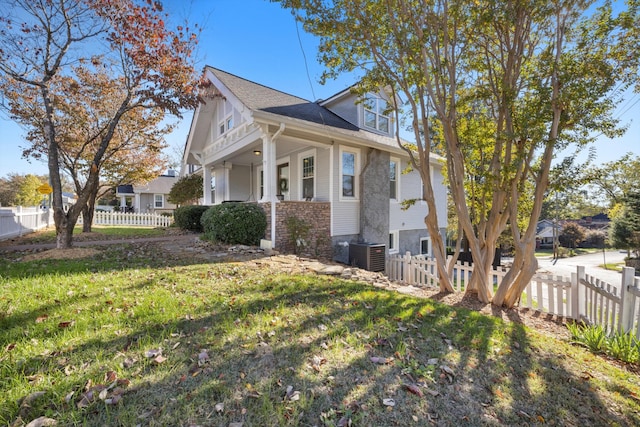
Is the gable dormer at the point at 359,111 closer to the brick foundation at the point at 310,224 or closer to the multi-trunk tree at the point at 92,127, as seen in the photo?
the brick foundation at the point at 310,224

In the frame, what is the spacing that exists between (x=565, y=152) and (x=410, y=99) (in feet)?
9.81

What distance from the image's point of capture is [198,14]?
7.51 metres

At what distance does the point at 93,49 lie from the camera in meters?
7.71

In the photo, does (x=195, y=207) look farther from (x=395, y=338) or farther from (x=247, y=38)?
(x=395, y=338)

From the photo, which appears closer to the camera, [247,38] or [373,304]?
[373,304]

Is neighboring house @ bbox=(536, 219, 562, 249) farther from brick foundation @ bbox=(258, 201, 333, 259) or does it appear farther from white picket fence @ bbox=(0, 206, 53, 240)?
white picket fence @ bbox=(0, 206, 53, 240)

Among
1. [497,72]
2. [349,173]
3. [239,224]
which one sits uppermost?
[497,72]

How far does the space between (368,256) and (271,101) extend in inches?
244

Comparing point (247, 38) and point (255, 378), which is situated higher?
point (247, 38)

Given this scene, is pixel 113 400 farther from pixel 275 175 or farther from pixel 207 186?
pixel 207 186


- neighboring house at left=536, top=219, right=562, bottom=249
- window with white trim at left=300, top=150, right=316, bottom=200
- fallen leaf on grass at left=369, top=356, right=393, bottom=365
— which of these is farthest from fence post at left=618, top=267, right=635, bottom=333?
neighboring house at left=536, top=219, right=562, bottom=249

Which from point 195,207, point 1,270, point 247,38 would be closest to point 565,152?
point 247,38

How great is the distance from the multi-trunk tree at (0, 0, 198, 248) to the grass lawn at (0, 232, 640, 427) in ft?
13.4

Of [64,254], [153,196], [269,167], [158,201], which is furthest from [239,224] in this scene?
[153,196]
